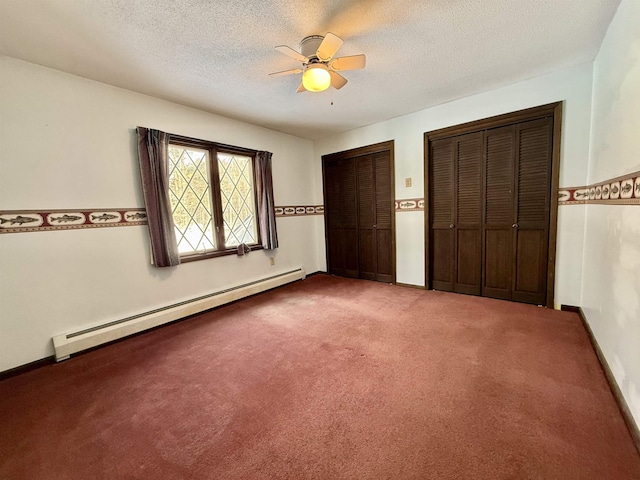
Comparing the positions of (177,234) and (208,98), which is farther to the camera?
(177,234)

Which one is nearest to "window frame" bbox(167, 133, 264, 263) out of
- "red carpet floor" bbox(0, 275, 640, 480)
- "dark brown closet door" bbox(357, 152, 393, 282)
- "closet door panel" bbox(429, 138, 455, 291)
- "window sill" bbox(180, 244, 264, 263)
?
"window sill" bbox(180, 244, 264, 263)

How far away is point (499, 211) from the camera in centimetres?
300

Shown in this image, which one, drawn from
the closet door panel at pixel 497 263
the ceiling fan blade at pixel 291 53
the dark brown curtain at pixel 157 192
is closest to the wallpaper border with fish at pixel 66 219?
the dark brown curtain at pixel 157 192

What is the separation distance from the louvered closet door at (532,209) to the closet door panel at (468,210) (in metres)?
0.38

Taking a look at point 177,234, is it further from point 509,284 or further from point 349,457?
point 509,284

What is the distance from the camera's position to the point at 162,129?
2805mm

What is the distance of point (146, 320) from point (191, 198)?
143cm

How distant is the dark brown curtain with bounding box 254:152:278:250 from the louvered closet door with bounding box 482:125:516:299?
2.82 m

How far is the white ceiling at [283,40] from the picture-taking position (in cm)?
161

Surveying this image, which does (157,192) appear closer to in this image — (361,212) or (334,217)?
(334,217)

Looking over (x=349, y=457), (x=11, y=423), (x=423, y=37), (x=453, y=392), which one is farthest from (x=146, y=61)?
(x=453, y=392)

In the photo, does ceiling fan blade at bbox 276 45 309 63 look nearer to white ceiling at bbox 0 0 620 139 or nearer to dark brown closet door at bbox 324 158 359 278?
white ceiling at bbox 0 0 620 139

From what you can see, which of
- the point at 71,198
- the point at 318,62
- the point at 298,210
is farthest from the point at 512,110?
the point at 71,198

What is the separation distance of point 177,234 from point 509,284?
3.96 m
